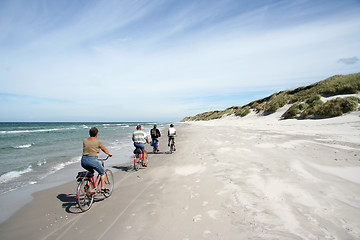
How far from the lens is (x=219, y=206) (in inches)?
185

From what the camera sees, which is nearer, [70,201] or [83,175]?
[83,175]

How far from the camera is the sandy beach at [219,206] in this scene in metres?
3.72

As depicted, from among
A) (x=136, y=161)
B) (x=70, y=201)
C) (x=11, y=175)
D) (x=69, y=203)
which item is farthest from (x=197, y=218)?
(x=11, y=175)

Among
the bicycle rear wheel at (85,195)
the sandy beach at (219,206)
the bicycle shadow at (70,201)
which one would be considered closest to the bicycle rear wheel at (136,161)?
the sandy beach at (219,206)

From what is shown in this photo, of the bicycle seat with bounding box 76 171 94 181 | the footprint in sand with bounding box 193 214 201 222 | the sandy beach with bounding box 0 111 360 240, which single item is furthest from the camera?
the bicycle seat with bounding box 76 171 94 181

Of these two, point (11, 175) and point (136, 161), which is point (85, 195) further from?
point (11, 175)

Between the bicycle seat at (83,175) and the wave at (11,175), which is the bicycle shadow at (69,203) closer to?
the bicycle seat at (83,175)

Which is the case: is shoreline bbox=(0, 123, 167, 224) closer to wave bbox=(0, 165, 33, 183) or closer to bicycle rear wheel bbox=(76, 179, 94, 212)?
wave bbox=(0, 165, 33, 183)

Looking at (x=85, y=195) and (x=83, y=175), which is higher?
(x=83, y=175)

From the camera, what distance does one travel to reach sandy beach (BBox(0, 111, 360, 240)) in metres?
3.72

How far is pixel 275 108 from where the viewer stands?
98.7 feet

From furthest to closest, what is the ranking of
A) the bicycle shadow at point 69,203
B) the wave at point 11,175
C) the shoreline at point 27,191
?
1. the wave at point 11,175
2. the shoreline at point 27,191
3. the bicycle shadow at point 69,203

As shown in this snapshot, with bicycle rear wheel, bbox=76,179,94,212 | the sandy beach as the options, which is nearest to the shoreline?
the sandy beach

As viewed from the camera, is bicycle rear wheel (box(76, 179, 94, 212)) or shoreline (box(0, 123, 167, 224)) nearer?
bicycle rear wheel (box(76, 179, 94, 212))
